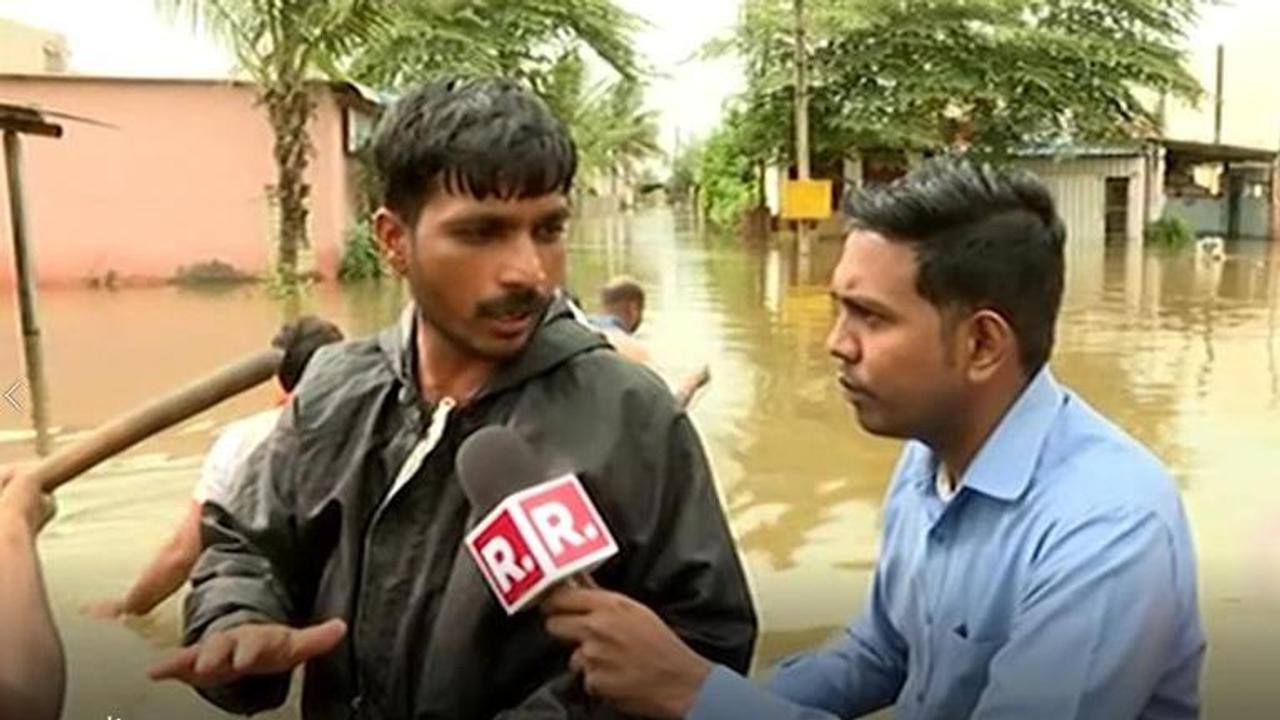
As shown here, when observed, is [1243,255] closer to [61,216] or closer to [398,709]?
[61,216]

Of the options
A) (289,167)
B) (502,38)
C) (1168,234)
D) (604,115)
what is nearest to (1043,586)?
(289,167)

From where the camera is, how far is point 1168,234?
2414cm

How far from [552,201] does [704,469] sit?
0.29 metres

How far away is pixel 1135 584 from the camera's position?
1.20 metres

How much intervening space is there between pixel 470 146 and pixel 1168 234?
2459cm

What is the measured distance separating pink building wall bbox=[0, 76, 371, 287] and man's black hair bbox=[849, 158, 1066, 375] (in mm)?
13045

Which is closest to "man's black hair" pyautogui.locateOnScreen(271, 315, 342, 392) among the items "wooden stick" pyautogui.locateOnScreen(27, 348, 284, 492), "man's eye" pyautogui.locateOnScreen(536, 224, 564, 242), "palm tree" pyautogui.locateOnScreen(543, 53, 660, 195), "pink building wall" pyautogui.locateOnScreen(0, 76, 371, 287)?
"wooden stick" pyautogui.locateOnScreen(27, 348, 284, 492)

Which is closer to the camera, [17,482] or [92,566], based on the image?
[17,482]

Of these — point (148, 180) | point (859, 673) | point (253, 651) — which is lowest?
point (859, 673)

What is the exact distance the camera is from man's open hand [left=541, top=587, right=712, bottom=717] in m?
1.14

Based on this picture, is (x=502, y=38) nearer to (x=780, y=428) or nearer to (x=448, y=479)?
(x=780, y=428)

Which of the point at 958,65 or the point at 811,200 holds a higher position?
the point at 958,65

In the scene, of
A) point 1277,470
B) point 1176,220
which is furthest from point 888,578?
point 1176,220

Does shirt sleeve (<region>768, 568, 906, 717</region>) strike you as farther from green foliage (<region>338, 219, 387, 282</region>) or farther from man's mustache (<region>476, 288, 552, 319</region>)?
green foliage (<region>338, 219, 387, 282</region>)
